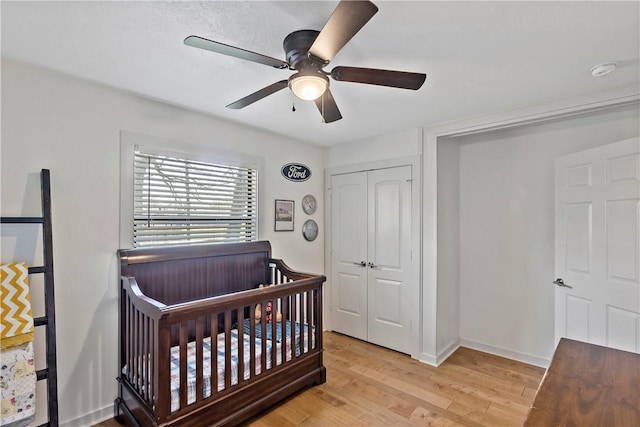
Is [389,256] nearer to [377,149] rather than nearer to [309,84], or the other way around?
[377,149]

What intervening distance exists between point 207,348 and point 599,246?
304cm

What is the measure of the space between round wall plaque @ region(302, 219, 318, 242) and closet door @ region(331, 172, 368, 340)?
0.75 ft

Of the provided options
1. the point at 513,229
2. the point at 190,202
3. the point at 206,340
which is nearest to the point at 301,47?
the point at 190,202

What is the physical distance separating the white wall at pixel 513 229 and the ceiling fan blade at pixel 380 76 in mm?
2093

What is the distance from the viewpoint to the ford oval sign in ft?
11.3

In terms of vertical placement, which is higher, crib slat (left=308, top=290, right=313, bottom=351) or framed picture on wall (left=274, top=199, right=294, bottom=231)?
framed picture on wall (left=274, top=199, right=294, bottom=231)

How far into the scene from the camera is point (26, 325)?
65.9 inches

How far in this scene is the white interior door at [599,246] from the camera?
2141 millimetres

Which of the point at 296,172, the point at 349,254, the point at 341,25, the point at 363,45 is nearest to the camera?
the point at 341,25

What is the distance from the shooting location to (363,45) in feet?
5.35

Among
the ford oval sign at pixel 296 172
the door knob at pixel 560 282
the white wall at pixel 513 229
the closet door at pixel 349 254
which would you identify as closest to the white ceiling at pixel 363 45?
the white wall at pixel 513 229

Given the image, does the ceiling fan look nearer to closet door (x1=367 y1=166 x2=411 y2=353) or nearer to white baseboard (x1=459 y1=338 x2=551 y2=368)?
closet door (x1=367 y1=166 x2=411 y2=353)

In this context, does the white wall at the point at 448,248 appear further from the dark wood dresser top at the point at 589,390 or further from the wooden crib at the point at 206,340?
the dark wood dresser top at the point at 589,390

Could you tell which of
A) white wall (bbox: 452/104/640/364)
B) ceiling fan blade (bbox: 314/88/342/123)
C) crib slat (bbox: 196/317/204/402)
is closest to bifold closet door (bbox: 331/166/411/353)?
white wall (bbox: 452/104/640/364)
